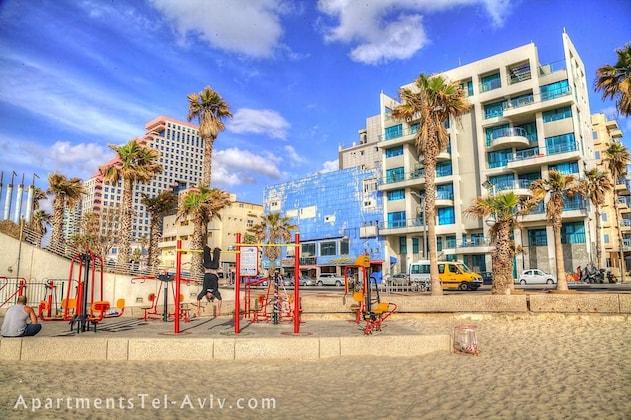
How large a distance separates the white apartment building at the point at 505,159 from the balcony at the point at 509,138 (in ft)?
0.34

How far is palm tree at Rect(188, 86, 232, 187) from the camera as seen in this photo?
33188mm

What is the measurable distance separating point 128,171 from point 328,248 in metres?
Result: 35.0

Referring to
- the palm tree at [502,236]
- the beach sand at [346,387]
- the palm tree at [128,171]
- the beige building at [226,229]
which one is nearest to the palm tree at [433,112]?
the palm tree at [502,236]

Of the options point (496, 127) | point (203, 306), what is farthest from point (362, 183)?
point (203, 306)

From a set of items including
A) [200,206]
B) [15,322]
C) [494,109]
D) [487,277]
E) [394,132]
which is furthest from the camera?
[394,132]

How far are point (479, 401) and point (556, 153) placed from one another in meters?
41.1

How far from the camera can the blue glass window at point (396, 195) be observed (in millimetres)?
52400

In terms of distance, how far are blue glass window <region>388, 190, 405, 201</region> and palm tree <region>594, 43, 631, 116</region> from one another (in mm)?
31029

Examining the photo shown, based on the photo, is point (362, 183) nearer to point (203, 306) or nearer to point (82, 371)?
point (203, 306)

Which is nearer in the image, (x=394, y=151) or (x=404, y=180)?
(x=404, y=180)

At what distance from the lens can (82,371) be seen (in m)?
7.71

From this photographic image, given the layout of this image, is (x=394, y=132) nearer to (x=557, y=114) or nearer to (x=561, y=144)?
(x=557, y=114)

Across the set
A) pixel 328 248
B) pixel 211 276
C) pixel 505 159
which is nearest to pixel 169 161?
pixel 328 248

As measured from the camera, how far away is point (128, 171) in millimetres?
30125
